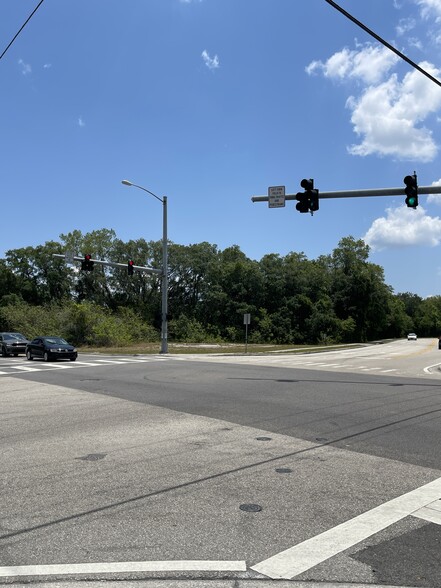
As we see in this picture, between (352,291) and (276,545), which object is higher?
(352,291)

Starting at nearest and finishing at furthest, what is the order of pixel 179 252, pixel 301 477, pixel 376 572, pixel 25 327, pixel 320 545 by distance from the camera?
pixel 376 572
pixel 320 545
pixel 301 477
pixel 25 327
pixel 179 252

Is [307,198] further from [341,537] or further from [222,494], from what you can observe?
[341,537]

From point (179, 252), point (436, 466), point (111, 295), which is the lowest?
point (436, 466)

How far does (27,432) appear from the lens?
8.53m

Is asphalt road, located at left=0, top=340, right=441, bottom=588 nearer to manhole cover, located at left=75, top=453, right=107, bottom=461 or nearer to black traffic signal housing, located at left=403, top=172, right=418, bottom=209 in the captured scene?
manhole cover, located at left=75, top=453, right=107, bottom=461

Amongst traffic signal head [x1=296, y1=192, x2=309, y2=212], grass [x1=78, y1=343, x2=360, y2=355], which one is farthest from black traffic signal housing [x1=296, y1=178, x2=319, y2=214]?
grass [x1=78, y1=343, x2=360, y2=355]

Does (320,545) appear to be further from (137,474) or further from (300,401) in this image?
(300,401)

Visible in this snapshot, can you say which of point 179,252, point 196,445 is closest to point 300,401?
point 196,445

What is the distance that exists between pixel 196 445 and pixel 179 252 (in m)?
73.4

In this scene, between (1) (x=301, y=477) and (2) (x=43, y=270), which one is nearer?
(1) (x=301, y=477)

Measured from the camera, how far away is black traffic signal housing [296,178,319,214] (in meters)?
17.0

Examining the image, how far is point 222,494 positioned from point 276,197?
13870 mm

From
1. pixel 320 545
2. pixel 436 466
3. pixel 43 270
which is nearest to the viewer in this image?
pixel 320 545

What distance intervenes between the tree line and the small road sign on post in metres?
39.4
